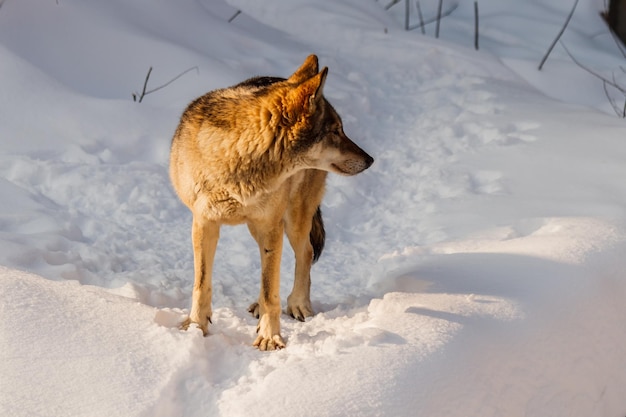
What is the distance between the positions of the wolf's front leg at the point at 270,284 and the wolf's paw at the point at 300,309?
591 mm

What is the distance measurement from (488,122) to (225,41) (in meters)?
2.64

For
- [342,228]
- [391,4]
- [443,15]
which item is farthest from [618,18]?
[342,228]

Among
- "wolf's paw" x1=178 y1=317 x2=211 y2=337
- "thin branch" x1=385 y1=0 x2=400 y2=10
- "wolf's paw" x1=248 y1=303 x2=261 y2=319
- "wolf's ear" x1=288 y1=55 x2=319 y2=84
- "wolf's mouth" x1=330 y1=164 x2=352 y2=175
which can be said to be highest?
"wolf's ear" x1=288 y1=55 x2=319 y2=84

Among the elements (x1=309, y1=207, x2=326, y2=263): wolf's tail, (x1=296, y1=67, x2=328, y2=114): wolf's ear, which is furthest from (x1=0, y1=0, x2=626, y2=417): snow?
(x1=296, y1=67, x2=328, y2=114): wolf's ear

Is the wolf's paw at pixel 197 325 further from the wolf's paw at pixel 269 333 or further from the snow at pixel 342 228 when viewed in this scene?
the wolf's paw at pixel 269 333

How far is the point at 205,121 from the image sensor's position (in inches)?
172

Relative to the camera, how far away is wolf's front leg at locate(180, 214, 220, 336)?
4398 millimetres

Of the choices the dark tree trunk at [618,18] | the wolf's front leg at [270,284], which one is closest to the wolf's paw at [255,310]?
the wolf's front leg at [270,284]

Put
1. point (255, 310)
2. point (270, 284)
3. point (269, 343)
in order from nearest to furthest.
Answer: point (269, 343)
point (270, 284)
point (255, 310)

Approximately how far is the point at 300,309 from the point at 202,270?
2.60 feet

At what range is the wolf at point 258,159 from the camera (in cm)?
414

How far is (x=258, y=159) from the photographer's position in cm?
417

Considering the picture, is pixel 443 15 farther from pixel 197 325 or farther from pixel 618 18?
pixel 197 325

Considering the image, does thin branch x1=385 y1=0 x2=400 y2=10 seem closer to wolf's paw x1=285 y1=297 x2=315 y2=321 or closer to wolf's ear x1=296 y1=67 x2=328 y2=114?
wolf's paw x1=285 y1=297 x2=315 y2=321
